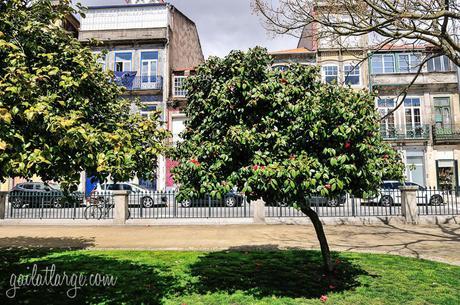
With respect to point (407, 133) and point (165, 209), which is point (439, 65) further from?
point (165, 209)

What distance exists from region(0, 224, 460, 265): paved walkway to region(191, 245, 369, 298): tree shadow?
1.35 m

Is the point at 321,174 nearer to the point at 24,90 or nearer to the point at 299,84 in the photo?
the point at 299,84

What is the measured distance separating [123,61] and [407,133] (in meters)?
25.3

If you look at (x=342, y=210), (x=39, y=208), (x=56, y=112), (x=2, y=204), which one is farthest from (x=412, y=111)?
(x=56, y=112)

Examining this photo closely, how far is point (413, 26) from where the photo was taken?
9.46 m

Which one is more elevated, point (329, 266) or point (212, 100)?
point (212, 100)

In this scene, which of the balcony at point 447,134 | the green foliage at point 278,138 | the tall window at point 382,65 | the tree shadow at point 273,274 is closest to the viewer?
the green foliage at point 278,138

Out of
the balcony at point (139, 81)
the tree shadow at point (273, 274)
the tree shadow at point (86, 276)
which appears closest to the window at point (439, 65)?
the balcony at point (139, 81)

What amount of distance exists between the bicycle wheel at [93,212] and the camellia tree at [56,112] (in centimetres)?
975

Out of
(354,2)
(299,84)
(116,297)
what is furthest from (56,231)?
(354,2)

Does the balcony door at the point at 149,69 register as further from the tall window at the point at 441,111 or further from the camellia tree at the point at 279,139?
the camellia tree at the point at 279,139

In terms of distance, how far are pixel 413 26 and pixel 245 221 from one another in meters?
9.09

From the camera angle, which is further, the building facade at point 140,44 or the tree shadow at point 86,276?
the building facade at point 140,44

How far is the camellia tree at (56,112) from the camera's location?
3672mm
